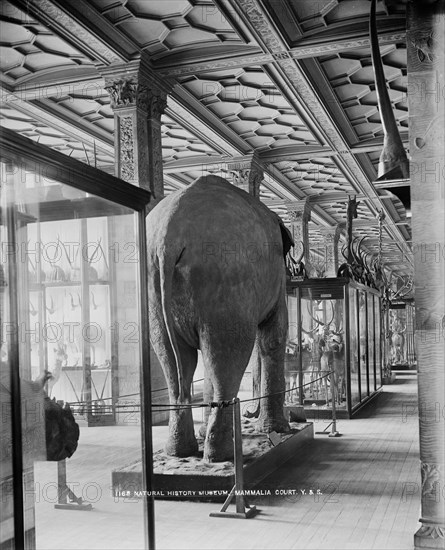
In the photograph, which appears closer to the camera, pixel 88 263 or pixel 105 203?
pixel 88 263

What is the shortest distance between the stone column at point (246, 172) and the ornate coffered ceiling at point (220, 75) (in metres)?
0.21

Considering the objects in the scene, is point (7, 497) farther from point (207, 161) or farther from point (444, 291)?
point (207, 161)

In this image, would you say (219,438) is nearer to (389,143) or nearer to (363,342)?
(389,143)

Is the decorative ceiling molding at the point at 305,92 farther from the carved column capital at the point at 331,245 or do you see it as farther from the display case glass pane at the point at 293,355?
the carved column capital at the point at 331,245

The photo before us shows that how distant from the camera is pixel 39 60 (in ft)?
33.6

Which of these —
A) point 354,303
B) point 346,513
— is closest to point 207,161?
point 354,303

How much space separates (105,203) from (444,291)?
2267mm

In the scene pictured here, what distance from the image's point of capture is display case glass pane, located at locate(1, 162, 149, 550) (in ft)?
11.4

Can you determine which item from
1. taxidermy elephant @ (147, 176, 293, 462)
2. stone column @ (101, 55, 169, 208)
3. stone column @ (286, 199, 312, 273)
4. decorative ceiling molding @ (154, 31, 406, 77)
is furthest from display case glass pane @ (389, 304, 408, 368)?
taxidermy elephant @ (147, 176, 293, 462)

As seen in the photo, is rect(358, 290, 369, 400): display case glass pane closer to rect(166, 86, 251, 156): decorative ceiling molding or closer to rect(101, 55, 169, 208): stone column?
rect(101, 55, 169, 208): stone column

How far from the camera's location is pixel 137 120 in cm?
1061

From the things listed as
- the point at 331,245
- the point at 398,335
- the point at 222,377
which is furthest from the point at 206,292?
the point at 331,245

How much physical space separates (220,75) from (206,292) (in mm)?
5960

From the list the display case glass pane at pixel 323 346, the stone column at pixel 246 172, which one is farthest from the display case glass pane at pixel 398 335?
the display case glass pane at pixel 323 346
